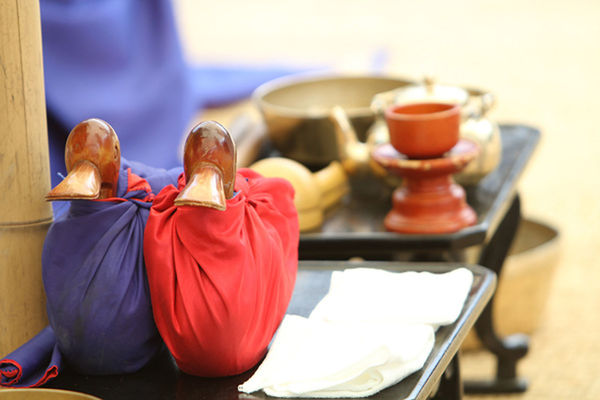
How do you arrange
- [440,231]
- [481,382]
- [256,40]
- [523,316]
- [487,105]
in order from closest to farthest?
[440,231], [487,105], [481,382], [523,316], [256,40]

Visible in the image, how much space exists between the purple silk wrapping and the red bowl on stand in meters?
0.47

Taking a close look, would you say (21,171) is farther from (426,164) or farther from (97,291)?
(426,164)

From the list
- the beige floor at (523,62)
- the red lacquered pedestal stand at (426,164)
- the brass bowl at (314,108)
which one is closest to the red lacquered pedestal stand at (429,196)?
the red lacquered pedestal stand at (426,164)

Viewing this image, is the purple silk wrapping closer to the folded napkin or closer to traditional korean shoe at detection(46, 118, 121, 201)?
traditional korean shoe at detection(46, 118, 121, 201)

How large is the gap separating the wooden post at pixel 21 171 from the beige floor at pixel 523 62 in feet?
3.55

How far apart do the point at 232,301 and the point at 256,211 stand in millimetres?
106

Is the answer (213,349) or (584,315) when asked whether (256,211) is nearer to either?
(213,349)

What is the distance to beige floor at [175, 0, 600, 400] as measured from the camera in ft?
5.97

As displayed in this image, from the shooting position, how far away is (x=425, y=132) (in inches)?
44.0

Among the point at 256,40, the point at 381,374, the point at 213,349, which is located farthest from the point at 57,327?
the point at 256,40

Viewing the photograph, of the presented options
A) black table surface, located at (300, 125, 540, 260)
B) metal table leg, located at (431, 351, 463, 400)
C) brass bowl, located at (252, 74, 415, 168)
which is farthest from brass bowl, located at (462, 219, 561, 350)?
metal table leg, located at (431, 351, 463, 400)

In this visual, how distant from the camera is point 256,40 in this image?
4.62 meters

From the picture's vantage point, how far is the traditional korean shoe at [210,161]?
657mm

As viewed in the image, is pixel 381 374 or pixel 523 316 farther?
pixel 523 316
